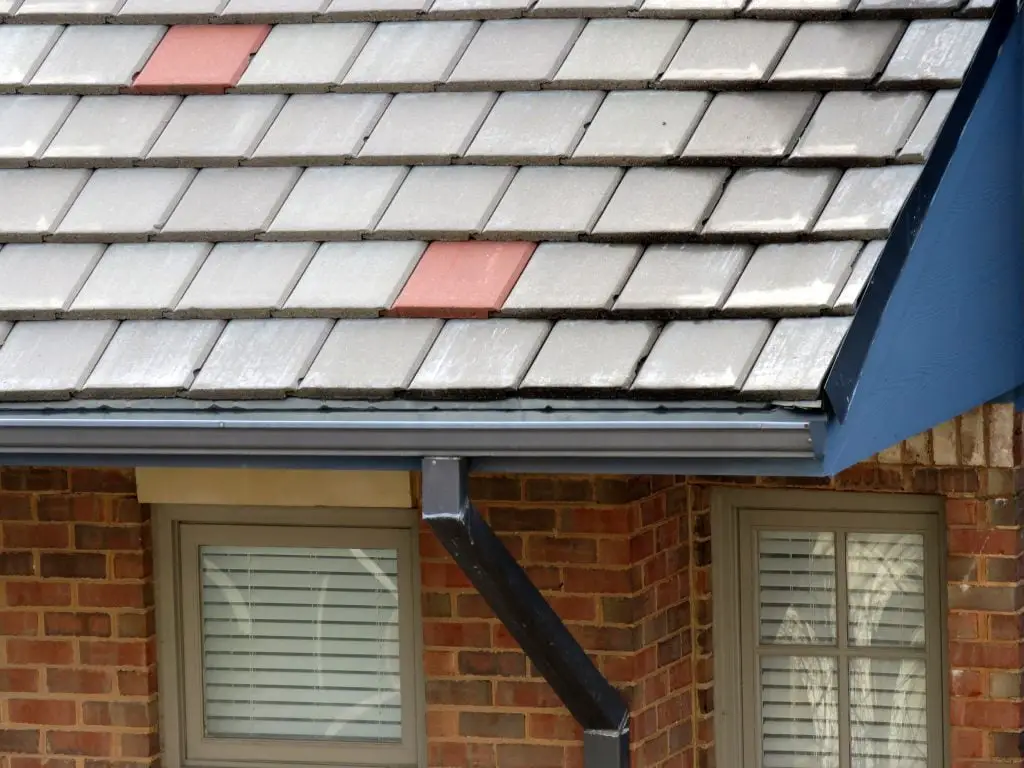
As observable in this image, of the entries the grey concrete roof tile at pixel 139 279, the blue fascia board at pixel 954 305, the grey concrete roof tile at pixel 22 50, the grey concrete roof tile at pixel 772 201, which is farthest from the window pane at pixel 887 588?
the grey concrete roof tile at pixel 22 50

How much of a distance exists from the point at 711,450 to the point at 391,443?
1.98 feet

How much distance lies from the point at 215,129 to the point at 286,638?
1.36 metres

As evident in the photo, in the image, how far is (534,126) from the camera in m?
3.75

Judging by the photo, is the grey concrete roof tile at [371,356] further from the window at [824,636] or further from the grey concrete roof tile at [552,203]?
the window at [824,636]

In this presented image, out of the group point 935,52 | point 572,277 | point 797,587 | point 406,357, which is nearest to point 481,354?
point 406,357

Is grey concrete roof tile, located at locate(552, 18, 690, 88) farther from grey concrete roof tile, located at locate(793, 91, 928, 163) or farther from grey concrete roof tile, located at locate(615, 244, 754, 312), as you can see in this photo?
grey concrete roof tile, located at locate(615, 244, 754, 312)

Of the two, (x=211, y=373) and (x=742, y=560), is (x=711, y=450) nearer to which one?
(x=211, y=373)

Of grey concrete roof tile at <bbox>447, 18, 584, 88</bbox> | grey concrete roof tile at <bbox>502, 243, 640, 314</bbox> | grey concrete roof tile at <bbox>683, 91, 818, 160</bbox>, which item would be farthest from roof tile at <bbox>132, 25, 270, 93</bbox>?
grey concrete roof tile at <bbox>683, 91, 818, 160</bbox>

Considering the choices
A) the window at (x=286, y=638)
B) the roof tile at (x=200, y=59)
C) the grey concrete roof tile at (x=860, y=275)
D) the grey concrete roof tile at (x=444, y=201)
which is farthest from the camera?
the window at (x=286, y=638)

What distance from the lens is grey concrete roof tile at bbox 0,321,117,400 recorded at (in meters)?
3.49

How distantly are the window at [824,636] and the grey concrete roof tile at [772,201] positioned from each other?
1.20 m

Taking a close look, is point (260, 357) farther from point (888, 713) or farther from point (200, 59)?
point (888, 713)

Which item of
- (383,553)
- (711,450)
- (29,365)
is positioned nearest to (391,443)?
(711,450)

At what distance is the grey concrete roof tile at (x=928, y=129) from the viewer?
3424 mm
